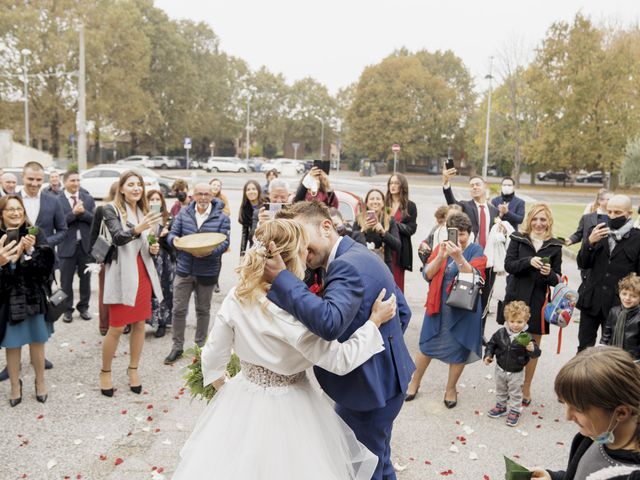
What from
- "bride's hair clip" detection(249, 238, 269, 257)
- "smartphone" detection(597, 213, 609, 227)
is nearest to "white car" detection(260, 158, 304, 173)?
"smartphone" detection(597, 213, 609, 227)

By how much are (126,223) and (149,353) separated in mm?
1872

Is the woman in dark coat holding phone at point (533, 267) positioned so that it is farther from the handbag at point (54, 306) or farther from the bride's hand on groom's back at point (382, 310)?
the handbag at point (54, 306)

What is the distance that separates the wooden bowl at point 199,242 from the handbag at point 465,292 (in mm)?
2533

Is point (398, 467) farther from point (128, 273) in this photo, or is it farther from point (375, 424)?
point (128, 273)

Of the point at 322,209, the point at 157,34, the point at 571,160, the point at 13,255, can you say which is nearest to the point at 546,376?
the point at 322,209

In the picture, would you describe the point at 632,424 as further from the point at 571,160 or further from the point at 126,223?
the point at 571,160

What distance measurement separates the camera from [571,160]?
42469mm

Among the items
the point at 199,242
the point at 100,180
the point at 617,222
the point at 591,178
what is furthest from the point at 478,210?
the point at 591,178

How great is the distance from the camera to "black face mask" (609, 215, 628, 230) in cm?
580

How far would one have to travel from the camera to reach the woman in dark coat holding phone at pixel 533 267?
5.47m

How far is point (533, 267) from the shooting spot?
548 centimetres

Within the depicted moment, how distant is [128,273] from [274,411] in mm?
3171

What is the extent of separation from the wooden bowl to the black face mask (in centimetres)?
418

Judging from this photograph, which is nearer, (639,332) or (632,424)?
(632,424)
